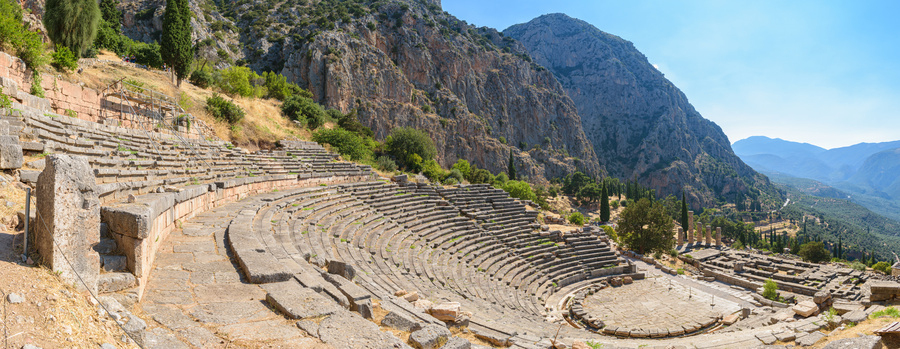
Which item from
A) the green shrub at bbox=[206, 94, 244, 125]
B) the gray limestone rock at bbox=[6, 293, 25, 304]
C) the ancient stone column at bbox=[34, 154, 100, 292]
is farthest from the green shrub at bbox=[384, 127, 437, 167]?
the gray limestone rock at bbox=[6, 293, 25, 304]

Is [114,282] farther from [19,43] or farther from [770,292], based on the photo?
[770,292]

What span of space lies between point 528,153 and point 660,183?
137 feet

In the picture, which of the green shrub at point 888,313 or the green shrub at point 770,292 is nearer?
the green shrub at point 888,313

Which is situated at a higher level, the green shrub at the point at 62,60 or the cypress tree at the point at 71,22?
the cypress tree at the point at 71,22

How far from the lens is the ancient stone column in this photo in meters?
3.28

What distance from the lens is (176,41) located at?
26062mm

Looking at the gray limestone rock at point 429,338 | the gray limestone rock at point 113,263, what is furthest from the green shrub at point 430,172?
the gray limestone rock at point 113,263

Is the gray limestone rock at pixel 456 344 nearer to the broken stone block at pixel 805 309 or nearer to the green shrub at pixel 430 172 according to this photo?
the broken stone block at pixel 805 309

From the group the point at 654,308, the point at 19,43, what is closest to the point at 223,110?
the point at 19,43

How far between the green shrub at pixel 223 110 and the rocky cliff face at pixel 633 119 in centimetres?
9890

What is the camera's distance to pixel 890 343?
6.25 m

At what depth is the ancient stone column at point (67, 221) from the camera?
3.28 meters

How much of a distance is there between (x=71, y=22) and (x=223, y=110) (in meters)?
8.28

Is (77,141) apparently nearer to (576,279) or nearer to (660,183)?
(576,279)
